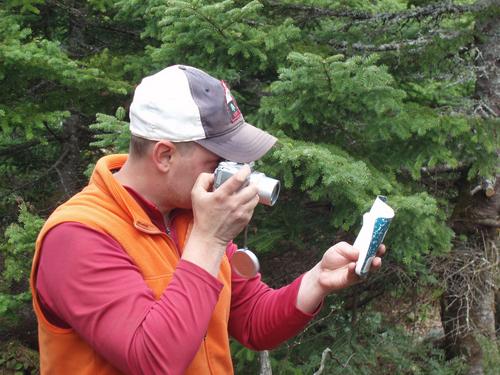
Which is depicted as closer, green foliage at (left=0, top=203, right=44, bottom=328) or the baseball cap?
the baseball cap

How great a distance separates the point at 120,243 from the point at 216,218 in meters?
0.31

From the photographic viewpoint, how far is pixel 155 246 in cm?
201

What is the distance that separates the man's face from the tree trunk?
308 centimetres

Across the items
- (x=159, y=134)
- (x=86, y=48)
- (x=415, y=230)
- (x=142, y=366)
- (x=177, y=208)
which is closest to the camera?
(x=142, y=366)

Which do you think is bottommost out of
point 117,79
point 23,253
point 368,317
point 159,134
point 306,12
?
point 368,317

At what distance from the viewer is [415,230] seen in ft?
12.3

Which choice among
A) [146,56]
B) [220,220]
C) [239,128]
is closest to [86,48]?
[146,56]

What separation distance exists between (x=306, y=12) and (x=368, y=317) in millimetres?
2579

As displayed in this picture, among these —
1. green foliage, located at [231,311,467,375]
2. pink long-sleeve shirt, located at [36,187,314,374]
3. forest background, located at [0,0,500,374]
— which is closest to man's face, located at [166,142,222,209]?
pink long-sleeve shirt, located at [36,187,314,374]

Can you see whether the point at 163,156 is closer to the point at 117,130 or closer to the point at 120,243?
the point at 120,243

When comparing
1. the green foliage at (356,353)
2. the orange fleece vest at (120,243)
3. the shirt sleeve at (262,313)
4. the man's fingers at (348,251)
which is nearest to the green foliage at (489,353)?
the green foliage at (356,353)

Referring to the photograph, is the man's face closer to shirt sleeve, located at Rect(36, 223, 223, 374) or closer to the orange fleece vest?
the orange fleece vest

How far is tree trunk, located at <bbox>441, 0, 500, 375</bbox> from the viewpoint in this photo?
4.76 metres

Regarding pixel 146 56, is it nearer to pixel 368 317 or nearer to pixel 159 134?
pixel 368 317
